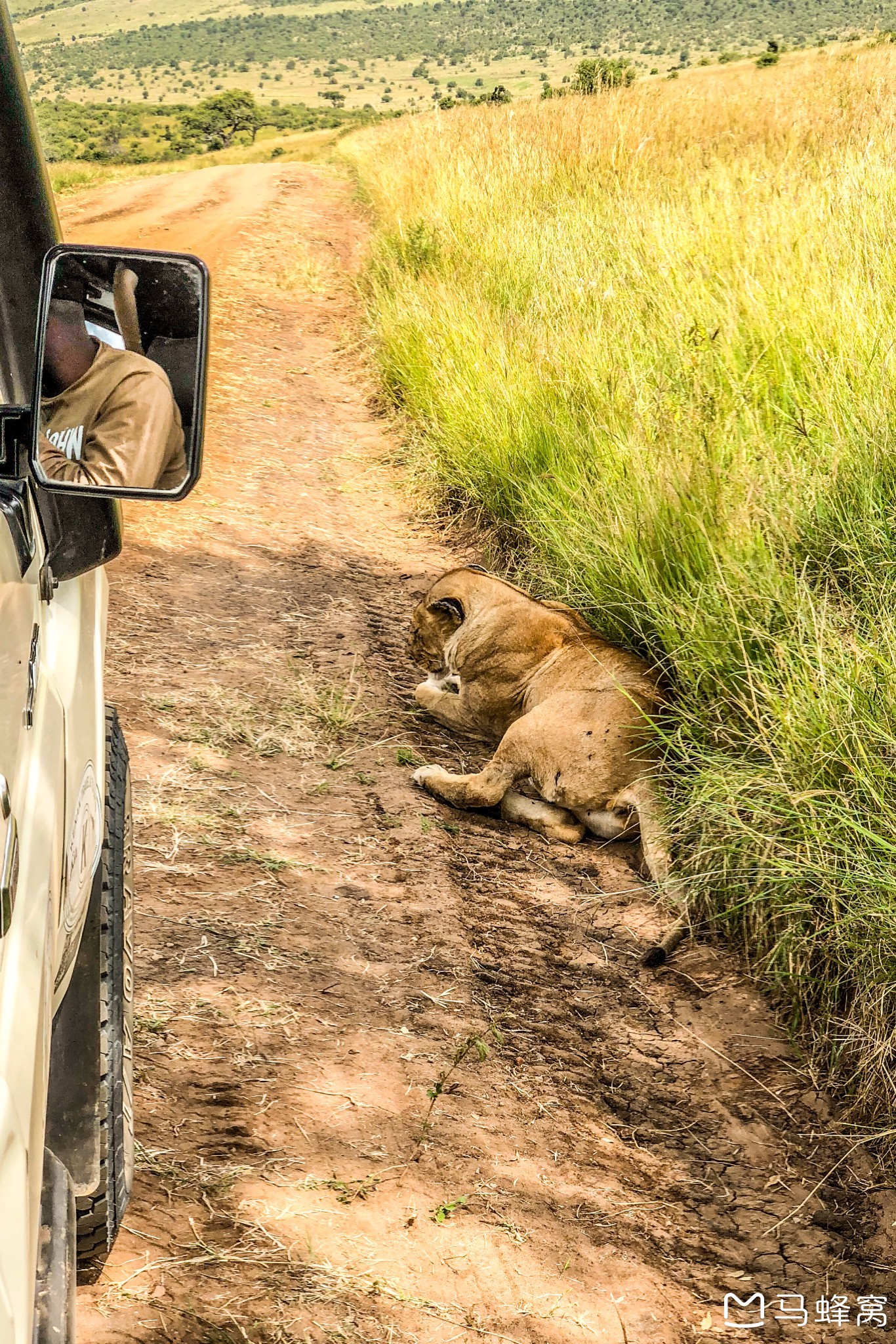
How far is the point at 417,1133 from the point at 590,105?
11.3m

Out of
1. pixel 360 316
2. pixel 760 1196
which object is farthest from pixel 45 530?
pixel 360 316

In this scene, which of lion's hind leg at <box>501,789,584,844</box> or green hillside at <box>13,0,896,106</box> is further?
green hillside at <box>13,0,896,106</box>

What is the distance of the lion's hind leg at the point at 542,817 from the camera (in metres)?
3.99

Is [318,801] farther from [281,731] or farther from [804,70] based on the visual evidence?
[804,70]

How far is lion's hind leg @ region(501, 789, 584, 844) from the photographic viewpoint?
3.99m

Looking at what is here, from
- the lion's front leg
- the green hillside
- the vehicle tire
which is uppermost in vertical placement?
the green hillside

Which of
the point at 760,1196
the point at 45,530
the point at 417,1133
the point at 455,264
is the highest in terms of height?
the point at 45,530

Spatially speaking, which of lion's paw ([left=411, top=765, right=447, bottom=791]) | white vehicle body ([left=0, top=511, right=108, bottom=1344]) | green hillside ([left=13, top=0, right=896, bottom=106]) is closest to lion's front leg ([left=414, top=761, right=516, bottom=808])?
lion's paw ([left=411, top=765, right=447, bottom=791])

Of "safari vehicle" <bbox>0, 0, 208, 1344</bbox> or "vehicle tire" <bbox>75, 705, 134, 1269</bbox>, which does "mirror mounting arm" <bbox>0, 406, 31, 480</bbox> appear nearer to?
"safari vehicle" <bbox>0, 0, 208, 1344</bbox>

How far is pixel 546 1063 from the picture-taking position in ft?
9.64

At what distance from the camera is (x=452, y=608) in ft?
15.1

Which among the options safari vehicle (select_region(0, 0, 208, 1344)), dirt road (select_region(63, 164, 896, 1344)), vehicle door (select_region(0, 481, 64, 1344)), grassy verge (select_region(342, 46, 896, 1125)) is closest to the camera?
vehicle door (select_region(0, 481, 64, 1344))

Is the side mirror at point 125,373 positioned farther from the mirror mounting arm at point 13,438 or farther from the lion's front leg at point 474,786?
the lion's front leg at point 474,786

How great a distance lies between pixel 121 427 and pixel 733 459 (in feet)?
9.56
